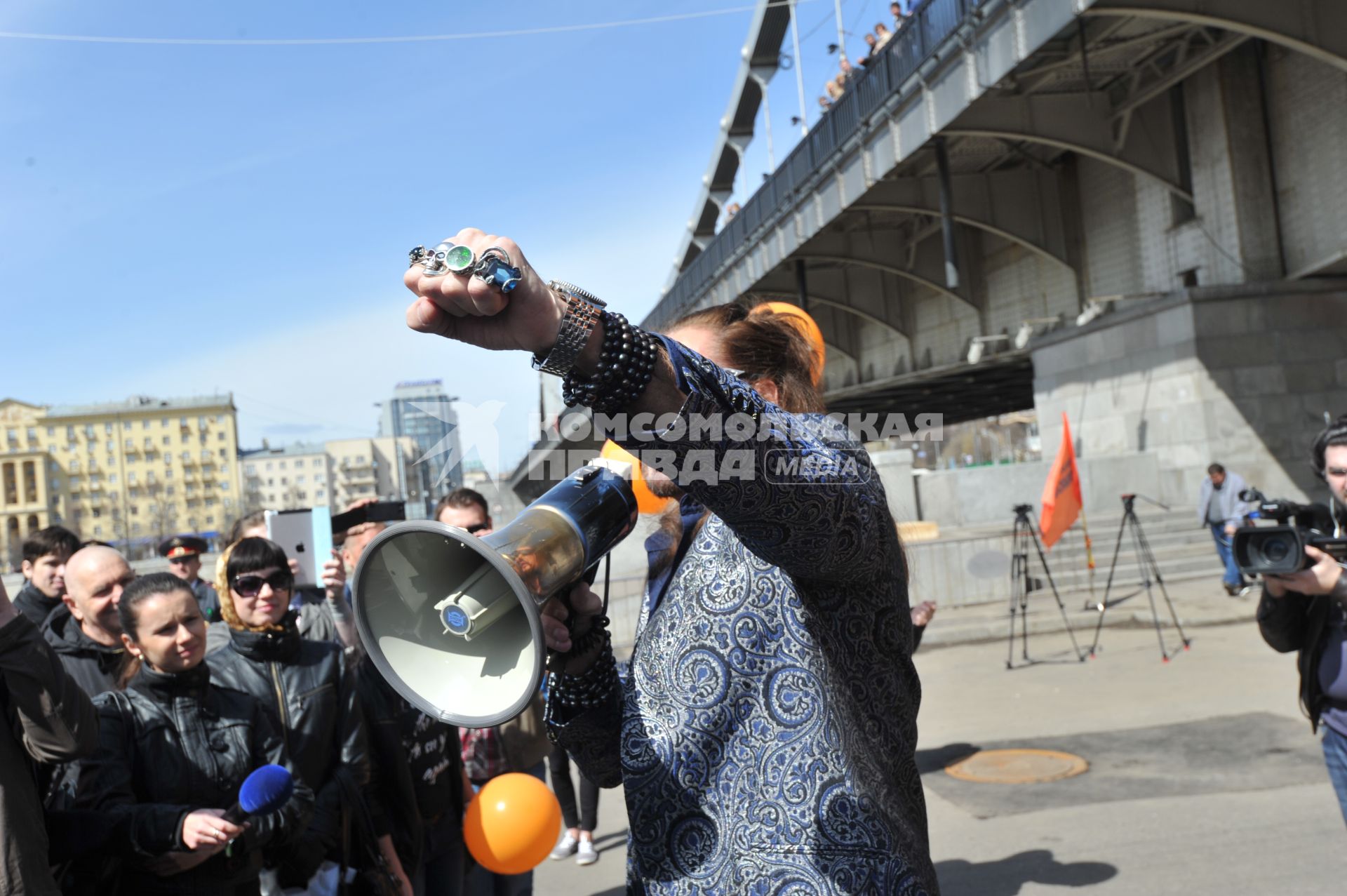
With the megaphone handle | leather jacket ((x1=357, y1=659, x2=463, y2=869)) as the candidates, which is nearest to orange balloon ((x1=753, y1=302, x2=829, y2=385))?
the megaphone handle

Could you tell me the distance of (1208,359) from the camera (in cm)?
1788

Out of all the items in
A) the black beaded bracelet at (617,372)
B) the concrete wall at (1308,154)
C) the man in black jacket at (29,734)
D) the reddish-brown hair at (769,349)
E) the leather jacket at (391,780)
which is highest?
the concrete wall at (1308,154)

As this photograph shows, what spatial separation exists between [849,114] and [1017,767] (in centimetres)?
1607

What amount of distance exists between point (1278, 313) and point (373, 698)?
1783cm

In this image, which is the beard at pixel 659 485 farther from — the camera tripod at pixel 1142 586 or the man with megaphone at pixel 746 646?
the camera tripod at pixel 1142 586

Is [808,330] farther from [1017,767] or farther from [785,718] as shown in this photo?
[1017,767]

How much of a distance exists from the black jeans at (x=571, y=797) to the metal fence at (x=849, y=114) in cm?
773

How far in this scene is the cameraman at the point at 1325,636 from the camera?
141 inches

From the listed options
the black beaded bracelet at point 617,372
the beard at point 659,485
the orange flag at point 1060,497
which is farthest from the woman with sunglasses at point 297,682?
the orange flag at point 1060,497

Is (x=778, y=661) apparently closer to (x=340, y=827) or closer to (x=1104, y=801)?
(x=340, y=827)

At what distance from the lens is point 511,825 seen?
421 cm

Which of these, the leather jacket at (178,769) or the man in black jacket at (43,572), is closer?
the leather jacket at (178,769)

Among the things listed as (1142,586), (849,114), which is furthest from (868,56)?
(1142,586)

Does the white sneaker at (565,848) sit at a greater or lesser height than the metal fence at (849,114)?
lesser
